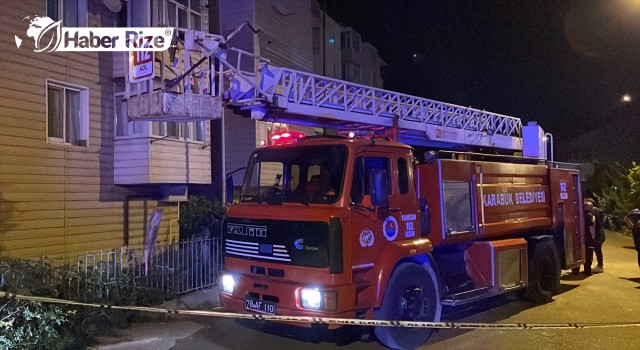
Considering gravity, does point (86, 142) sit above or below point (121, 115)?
below

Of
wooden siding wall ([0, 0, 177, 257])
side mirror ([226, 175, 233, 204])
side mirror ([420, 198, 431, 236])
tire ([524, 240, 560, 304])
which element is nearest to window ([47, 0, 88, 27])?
wooden siding wall ([0, 0, 177, 257])

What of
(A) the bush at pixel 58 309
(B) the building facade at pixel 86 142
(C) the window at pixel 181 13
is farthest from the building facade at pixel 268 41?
(A) the bush at pixel 58 309

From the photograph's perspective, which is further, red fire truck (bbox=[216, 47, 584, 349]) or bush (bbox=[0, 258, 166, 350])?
red fire truck (bbox=[216, 47, 584, 349])

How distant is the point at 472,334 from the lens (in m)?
6.85

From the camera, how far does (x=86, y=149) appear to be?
10.1m

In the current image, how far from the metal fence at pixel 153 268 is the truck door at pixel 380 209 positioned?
3.73 meters

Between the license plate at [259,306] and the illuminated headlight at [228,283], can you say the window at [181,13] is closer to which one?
the illuminated headlight at [228,283]

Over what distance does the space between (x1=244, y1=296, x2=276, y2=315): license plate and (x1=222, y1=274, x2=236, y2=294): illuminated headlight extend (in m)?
0.29

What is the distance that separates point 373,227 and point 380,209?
23cm

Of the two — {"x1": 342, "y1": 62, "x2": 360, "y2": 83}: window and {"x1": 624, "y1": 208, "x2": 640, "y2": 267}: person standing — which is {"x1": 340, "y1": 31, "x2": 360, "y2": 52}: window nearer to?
{"x1": 342, "y1": 62, "x2": 360, "y2": 83}: window

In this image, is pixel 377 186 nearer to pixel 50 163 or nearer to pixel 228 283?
pixel 228 283

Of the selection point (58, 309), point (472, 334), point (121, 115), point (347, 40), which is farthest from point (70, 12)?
point (347, 40)

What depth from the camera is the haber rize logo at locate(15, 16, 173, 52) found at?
8055mm

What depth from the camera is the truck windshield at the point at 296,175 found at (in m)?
5.71
